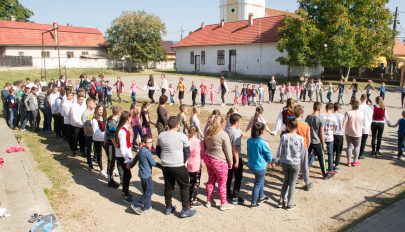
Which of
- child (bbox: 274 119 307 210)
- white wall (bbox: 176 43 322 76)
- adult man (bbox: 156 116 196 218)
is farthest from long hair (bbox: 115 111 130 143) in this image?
white wall (bbox: 176 43 322 76)

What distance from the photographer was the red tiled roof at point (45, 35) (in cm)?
4141

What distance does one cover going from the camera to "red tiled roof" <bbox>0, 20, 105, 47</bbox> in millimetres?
41406

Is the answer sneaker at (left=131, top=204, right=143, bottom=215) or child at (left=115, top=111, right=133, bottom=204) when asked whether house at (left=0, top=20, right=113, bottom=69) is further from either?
sneaker at (left=131, top=204, right=143, bottom=215)

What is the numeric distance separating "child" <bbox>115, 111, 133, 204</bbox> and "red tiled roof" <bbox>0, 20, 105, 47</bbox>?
40859 mm

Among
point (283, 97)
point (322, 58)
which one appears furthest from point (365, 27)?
point (283, 97)

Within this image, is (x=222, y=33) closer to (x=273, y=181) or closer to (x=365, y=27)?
(x=365, y=27)

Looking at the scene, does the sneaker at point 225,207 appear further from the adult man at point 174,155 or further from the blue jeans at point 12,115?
the blue jeans at point 12,115

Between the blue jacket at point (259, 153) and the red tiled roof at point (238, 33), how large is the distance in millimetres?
31834

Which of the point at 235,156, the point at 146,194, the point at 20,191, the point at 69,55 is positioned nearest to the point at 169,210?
the point at 146,194

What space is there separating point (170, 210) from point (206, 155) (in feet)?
3.93

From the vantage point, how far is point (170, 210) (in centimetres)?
618

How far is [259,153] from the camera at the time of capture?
623 centimetres

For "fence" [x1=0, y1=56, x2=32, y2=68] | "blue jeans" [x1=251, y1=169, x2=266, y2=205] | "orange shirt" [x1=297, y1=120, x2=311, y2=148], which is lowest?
"blue jeans" [x1=251, y1=169, x2=266, y2=205]

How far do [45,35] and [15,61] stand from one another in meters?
8.11
